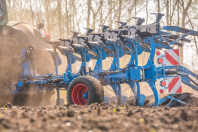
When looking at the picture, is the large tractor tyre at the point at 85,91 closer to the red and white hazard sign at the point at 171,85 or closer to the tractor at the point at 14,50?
the red and white hazard sign at the point at 171,85

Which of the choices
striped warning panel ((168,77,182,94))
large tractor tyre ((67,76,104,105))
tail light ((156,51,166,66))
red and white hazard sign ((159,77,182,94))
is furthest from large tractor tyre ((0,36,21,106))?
striped warning panel ((168,77,182,94))

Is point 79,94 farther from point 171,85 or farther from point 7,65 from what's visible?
point 7,65

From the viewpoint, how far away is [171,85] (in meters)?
5.37

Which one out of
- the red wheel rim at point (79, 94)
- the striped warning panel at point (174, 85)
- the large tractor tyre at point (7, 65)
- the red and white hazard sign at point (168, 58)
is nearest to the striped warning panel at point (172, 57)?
the red and white hazard sign at point (168, 58)

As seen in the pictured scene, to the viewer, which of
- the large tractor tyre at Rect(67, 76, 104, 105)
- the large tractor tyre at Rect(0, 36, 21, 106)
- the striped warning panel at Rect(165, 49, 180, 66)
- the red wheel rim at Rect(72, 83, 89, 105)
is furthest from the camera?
the large tractor tyre at Rect(0, 36, 21, 106)

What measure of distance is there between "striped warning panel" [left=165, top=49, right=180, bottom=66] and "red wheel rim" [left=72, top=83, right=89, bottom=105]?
86.3 inches

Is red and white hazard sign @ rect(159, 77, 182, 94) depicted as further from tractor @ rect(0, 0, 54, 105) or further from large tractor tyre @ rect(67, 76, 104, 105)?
tractor @ rect(0, 0, 54, 105)

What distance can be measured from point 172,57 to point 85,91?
237 centimetres

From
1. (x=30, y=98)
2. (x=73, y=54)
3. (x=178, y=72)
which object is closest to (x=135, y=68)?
(x=178, y=72)

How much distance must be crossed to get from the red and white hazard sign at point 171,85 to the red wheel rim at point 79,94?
5.98 ft

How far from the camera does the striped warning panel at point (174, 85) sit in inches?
211

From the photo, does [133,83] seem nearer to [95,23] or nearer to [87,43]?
[87,43]

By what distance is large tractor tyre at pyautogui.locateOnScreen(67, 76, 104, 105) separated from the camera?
15.6 feet

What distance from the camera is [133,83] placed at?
545 centimetres
